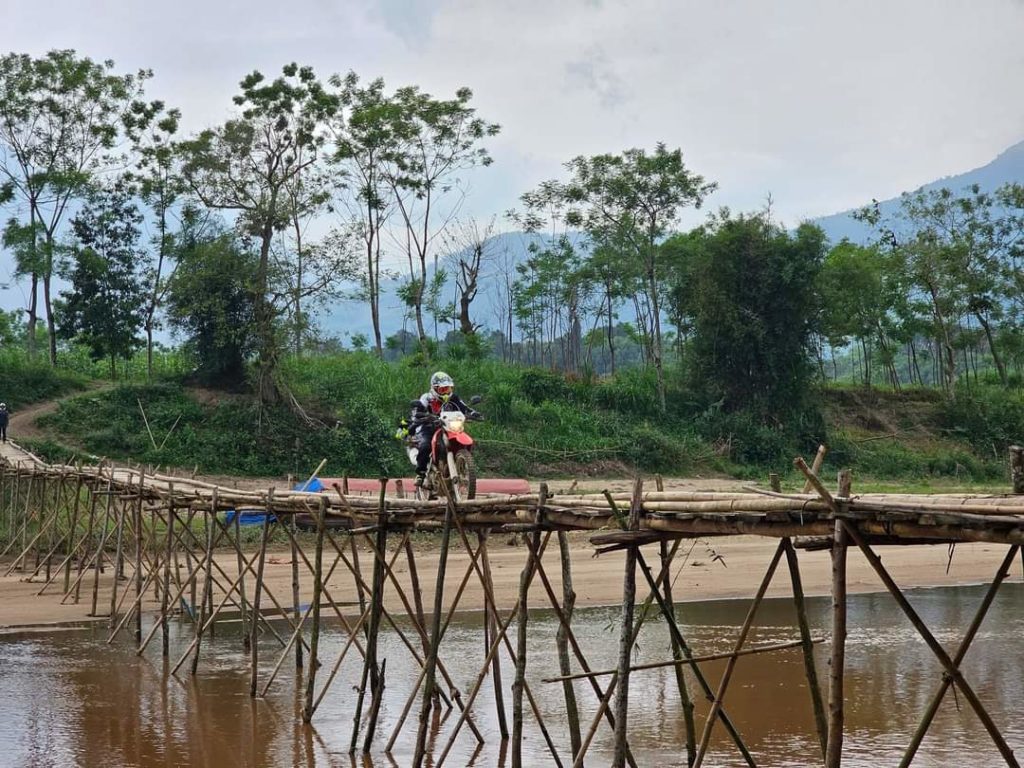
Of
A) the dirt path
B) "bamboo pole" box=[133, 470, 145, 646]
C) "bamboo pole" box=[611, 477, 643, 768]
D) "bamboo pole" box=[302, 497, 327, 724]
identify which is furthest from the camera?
the dirt path

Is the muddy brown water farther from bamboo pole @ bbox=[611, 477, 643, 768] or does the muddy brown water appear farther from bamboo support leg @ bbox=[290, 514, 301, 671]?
bamboo pole @ bbox=[611, 477, 643, 768]

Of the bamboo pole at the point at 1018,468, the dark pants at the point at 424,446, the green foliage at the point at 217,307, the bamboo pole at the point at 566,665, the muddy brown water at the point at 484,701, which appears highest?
the green foliage at the point at 217,307

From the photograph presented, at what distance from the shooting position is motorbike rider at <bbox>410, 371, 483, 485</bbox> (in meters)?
13.8

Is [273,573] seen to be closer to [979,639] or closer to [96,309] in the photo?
[979,639]

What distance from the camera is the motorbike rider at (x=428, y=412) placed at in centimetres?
1381

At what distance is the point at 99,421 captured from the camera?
1241 inches

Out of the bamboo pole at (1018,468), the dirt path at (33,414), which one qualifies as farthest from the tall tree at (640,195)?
the bamboo pole at (1018,468)

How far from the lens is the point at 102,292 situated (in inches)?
1499

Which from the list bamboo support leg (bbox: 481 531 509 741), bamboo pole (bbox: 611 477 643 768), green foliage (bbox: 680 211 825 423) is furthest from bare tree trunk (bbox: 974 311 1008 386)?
bamboo pole (bbox: 611 477 643 768)

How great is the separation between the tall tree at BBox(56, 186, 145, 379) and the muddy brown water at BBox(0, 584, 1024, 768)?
73.2 feet

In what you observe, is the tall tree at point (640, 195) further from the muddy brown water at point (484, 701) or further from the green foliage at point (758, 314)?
the muddy brown water at point (484, 701)

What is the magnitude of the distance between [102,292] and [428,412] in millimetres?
27155

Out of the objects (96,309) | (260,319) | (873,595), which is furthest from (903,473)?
(96,309)

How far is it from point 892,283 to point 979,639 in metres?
29.0
